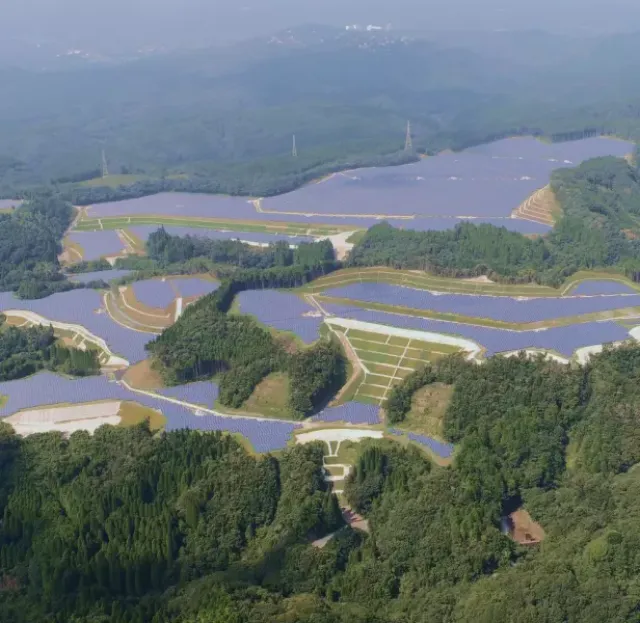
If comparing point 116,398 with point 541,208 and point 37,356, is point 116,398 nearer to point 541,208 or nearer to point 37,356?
point 37,356

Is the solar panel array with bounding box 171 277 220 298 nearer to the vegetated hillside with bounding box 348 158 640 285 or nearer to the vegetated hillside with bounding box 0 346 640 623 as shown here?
the vegetated hillside with bounding box 348 158 640 285

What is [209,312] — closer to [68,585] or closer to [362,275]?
[362,275]

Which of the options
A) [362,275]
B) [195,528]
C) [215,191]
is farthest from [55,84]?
[195,528]

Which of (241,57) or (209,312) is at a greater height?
(209,312)

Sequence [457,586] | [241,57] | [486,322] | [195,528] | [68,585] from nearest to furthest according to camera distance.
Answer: [457,586] < [68,585] < [195,528] < [486,322] < [241,57]

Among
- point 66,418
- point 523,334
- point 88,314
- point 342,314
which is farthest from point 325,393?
point 88,314

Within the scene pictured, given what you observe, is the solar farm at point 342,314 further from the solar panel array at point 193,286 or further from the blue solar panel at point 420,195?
the blue solar panel at point 420,195
